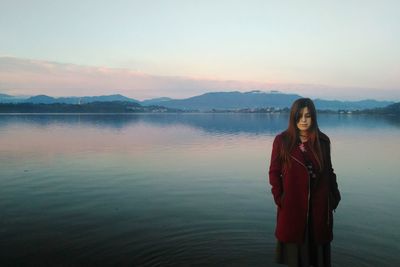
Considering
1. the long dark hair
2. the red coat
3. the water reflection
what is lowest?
the water reflection

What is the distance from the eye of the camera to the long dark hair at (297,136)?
4320 mm

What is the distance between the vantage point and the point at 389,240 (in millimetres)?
8625

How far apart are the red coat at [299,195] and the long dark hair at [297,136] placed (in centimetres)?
6

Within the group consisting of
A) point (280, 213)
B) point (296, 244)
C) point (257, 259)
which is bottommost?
point (257, 259)

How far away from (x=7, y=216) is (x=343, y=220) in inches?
344

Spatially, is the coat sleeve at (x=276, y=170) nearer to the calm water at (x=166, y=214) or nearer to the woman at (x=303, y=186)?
the woman at (x=303, y=186)

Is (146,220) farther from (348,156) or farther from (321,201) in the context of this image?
(348,156)

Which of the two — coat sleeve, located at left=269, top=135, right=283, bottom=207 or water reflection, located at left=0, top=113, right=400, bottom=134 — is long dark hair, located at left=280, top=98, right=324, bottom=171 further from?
water reflection, located at left=0, top=113, right=400, bottom=134

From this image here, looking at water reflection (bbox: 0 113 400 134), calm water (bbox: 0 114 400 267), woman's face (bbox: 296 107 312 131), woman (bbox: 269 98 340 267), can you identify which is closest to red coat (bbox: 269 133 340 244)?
woman (bbox: 269 98 340 267)

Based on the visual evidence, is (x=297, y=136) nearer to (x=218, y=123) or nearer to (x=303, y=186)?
(x=303, y=186)

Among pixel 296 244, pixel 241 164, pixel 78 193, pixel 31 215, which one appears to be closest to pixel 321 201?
pixel 296 244

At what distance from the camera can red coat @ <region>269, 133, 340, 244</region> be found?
14.2ft

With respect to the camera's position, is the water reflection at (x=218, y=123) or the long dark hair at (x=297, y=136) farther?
the water reflection at (x=218, y=123)

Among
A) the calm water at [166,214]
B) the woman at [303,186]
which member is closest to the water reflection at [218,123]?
the calm water at [166,214]
